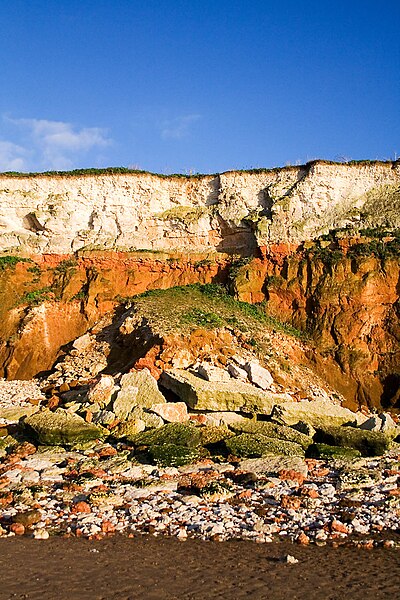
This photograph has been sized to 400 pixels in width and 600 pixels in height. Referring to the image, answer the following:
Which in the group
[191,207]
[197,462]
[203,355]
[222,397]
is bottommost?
[197,462]

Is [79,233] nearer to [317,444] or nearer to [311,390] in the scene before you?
[311,390]

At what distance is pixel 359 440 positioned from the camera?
14.1 m

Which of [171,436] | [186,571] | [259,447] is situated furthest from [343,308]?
[186,571]

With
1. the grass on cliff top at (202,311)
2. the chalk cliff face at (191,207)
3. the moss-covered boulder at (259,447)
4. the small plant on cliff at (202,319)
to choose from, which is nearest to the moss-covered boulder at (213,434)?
the moss-covered boulder at (259,447)

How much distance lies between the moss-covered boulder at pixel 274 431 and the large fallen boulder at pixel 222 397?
795mm

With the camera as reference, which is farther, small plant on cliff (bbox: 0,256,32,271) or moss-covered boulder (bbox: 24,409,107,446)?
small plant on cliff (bbox: 0,256,32,271)

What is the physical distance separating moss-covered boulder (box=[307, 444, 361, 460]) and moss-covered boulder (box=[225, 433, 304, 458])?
1.17 ft

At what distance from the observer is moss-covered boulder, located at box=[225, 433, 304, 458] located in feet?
43.8

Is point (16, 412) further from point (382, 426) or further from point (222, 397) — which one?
point (382, 426)

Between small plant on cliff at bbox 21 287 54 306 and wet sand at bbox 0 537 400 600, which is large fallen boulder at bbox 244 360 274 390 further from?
small plant on cliff at bbox 21 287 54 306

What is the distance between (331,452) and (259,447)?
1.99 metres

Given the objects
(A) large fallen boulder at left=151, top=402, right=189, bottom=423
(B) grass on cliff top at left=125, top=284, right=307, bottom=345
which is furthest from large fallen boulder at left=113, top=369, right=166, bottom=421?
(B) grass on cliff top at left=125, top=284, right=307, bottom=345

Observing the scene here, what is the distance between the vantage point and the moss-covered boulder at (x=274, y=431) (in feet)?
47.9

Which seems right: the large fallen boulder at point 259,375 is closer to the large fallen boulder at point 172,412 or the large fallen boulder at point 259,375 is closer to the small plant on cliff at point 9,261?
the large fallen boulder at point 172,412
